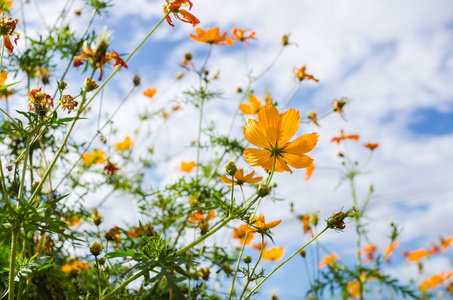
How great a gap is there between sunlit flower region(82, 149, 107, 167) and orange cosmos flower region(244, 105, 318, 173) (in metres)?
1.27

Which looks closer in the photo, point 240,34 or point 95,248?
point 95,248

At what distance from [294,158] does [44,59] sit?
1.31 m

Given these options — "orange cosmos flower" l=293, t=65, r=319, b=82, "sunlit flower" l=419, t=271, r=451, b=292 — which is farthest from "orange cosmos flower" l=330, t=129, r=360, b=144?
"sunlit flower" l=419, t=271, r=451, b=292

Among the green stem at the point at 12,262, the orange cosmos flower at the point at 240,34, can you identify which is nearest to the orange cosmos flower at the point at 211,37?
the orange cosmos flower at the point at 240,34

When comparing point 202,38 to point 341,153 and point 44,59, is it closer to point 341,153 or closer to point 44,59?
point 44,59

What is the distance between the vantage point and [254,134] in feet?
3.12

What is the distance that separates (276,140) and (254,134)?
0.06m

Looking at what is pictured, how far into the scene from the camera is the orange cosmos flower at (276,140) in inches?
36.8

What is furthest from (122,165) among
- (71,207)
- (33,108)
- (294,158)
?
(294,158)

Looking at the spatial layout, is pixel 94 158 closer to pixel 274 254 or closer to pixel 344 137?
pixel 274 254

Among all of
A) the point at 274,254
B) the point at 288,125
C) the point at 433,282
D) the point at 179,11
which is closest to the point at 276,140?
the point at 288,125

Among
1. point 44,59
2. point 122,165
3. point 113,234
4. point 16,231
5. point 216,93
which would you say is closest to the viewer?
point 16,231

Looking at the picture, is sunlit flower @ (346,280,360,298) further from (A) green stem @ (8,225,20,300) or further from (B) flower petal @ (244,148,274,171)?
(A) green stem @ (8,225,20,300)

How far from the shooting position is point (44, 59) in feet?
5.70
